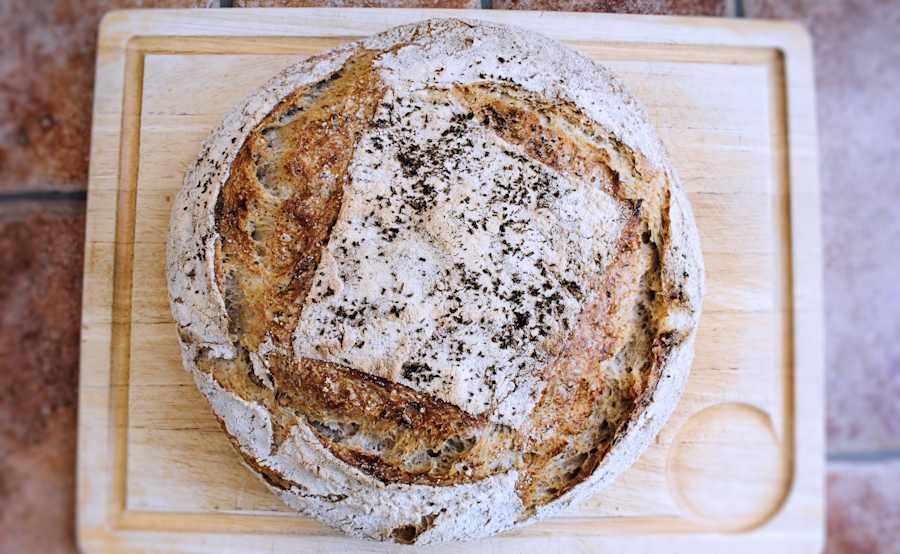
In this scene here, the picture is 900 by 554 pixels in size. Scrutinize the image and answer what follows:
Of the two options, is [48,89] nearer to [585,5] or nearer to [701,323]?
[585,5]

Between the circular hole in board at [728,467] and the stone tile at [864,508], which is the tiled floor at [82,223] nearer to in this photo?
the stone tile at [864,508]

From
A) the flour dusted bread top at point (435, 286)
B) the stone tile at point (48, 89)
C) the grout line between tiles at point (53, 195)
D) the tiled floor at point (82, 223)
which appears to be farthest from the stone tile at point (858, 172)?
the grout line between tiles at point (53, 195)

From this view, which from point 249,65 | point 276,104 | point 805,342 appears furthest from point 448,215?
point 805,342

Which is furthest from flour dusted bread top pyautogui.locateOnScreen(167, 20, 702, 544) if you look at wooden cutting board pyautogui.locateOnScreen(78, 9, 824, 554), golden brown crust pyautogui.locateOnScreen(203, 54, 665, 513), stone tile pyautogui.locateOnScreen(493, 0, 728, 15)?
stone tile pyautogui.locateOnScreen(493, 0, 728, 15)

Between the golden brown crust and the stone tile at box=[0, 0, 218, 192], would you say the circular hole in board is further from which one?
the stone tile at box=[0, 0, 218, 192]

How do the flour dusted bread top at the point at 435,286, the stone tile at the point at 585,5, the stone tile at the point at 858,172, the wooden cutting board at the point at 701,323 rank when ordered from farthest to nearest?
the stone tile at the point at 858,172
the stone tile at the point at 585,5
the wooden cutting board at the point at 701,323
the flour dusted bread top at the point at 435,286

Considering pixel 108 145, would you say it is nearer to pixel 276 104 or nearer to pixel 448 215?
pixel 276 104

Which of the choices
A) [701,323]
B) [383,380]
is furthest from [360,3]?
[701,323]
